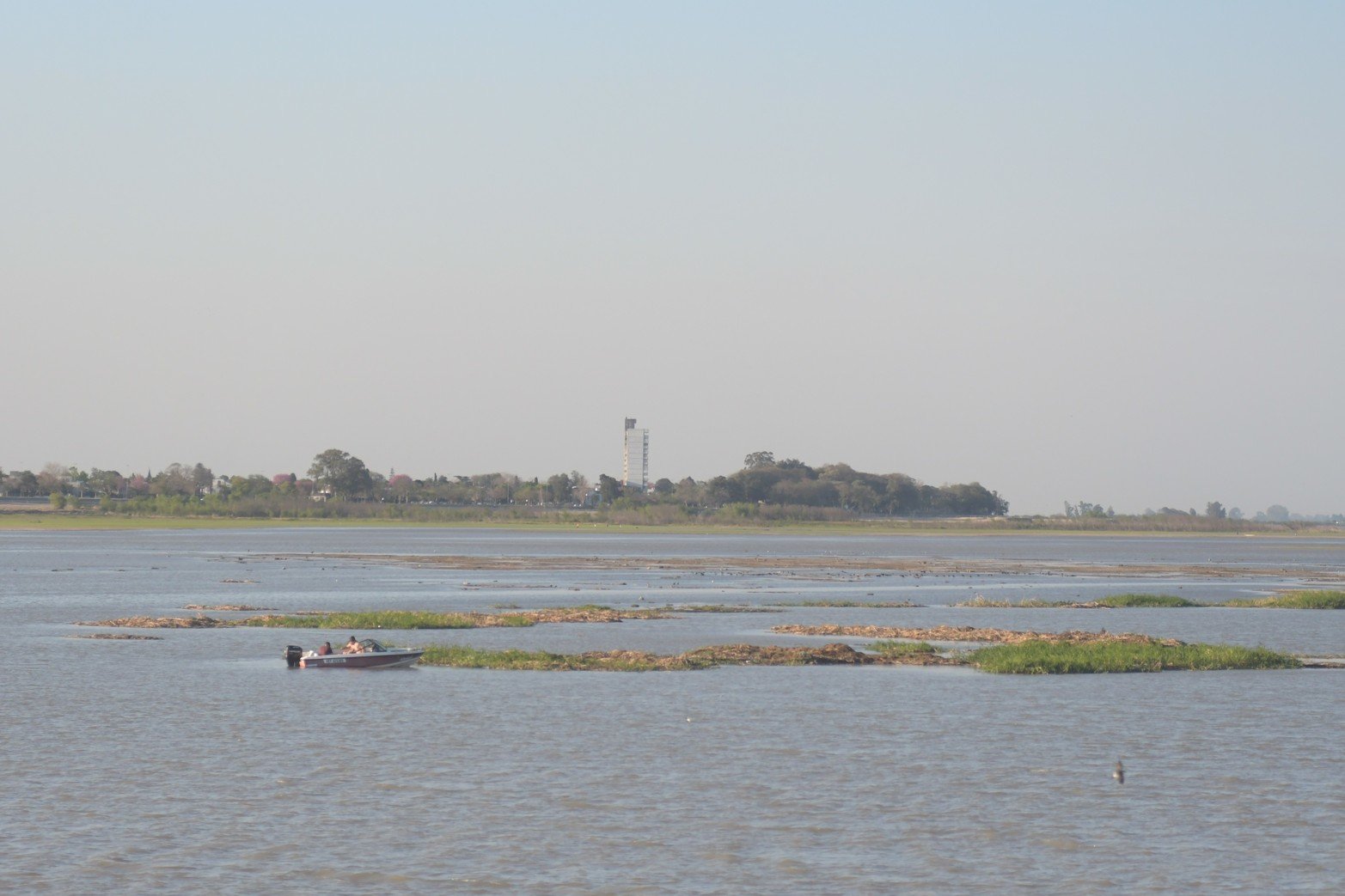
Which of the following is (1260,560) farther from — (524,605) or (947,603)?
(524,605)

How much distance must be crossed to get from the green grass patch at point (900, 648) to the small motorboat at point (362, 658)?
14.6 meters

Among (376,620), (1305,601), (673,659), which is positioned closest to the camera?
(673,659)

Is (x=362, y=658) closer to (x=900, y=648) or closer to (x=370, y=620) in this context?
(x=370, y=620)

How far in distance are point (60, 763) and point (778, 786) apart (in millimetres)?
13669

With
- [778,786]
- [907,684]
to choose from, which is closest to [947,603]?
[907,684]

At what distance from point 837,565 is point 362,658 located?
80.5 meters

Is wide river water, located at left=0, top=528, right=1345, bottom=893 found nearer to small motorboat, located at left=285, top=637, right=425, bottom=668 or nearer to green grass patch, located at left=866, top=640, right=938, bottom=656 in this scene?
small motorboat, located at left=285, top=637, right=425, bottom=668

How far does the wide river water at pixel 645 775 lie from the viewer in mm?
21359

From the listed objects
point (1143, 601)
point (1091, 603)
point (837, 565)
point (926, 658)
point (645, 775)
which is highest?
point (837, 565)

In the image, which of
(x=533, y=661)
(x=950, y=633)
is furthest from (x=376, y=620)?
(x=950, y=633)

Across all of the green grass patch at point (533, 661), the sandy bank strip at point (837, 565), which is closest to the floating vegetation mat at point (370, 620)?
the green grass patch at point (533, 661)

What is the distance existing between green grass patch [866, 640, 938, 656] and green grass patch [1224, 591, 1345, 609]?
1310 inches

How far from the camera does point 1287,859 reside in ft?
72.7

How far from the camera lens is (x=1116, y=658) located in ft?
148
